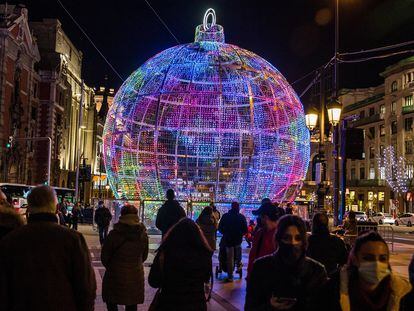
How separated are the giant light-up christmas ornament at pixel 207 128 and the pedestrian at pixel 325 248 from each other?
34.1 ft

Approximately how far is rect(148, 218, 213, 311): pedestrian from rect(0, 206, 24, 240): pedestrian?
146 centimetres

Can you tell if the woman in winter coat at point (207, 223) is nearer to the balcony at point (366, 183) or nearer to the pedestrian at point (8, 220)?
the pedestrian at point (8, 220)

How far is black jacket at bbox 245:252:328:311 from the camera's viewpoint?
3.43 metres

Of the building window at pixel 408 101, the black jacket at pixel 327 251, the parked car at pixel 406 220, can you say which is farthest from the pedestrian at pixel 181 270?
the building window at pixel 408 101

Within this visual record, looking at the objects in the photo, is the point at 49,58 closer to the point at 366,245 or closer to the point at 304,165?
the point at 304,165

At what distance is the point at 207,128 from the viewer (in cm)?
1692

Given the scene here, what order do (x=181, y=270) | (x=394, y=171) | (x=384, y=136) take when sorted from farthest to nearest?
(x=384, y=136), (x=394, y=171), (x=181, y=270)

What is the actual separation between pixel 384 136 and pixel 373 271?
74449 millimetres

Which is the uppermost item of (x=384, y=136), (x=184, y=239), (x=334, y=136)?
(x=384, y=136)

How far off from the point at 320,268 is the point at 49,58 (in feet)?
197

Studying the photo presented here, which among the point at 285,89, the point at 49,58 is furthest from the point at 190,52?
the point at 49,58

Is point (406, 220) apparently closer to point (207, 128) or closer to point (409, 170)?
point (409, 170)

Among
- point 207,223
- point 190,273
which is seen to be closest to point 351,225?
point 207,223

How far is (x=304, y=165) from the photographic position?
18562mm
